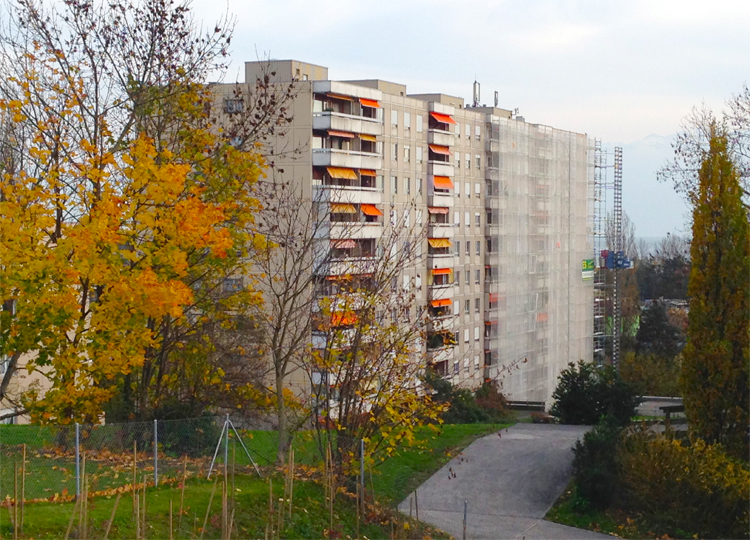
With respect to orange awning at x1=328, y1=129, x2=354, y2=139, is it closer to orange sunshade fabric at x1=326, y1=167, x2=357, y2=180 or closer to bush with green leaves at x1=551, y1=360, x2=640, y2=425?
orange sunshade fabric at x1=326, y1=167, x2=357, y2=180

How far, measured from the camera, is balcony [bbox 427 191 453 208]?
53.6 meters

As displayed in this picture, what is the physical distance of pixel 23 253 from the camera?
12.2 metres

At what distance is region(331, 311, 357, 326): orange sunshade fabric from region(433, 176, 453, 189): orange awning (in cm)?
3941

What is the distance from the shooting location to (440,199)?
178 ft

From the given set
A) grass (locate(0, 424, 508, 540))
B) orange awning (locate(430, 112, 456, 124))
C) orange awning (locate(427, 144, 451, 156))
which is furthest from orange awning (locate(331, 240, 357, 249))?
orange awning (locate(430, 112, 456, 124))

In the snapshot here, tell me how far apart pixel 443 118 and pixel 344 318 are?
40975 mm

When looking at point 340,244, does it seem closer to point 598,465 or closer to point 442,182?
point 598,465

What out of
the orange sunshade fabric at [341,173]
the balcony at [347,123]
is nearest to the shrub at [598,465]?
the orange sunshade fabric at [341,173]

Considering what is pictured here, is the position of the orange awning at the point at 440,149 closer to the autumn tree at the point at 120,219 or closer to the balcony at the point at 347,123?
the balcony at the point at 347,123

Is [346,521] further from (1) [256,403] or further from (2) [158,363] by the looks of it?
(2) [158,363]

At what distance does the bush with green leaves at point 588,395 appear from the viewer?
25.5 metres

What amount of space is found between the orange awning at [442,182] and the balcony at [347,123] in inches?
255

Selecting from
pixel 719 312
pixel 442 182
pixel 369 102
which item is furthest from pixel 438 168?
pixel 719 312

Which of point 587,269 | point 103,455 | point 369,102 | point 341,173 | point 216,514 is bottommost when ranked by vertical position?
point 216,514
